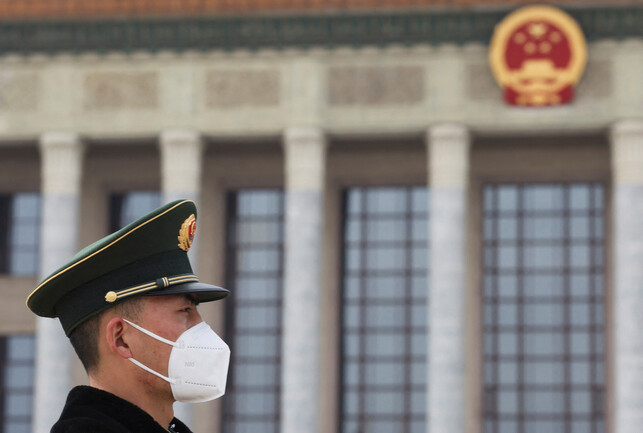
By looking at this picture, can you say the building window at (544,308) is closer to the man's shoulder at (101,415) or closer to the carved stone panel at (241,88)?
the carved stone panel at (241,88)

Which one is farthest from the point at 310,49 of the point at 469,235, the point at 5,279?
the point at 5,279

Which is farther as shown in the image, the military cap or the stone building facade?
the stone building facade

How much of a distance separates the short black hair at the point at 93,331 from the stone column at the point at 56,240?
3136 cm

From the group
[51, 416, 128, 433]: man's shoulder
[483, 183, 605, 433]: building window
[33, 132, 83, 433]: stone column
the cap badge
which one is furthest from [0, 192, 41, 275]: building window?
[51, 416, 128, 433]: man's shoulder

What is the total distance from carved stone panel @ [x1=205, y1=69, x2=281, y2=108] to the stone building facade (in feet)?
0.18

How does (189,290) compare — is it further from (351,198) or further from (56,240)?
(351,198)

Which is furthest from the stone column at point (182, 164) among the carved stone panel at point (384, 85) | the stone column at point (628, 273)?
the stone column at point (628, 273)

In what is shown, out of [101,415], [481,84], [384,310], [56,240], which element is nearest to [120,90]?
[56,240]

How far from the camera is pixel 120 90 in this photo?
A: 35.2 m

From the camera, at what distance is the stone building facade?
33.6 meters

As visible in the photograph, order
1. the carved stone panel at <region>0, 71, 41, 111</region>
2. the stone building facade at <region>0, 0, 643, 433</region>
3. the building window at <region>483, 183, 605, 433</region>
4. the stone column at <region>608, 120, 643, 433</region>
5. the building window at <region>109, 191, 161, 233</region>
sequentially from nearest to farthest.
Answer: the stone column at <region>608, 120, 643, 433</region> < the stone building facade at <region>0, 0, 643, 433</region> < the carved stone panel at <region>0, 71, 41, 111</region> < the building window at <region>483, 183, 605, 433</region> < the building window at <region>109, 191, 161, 233</region>

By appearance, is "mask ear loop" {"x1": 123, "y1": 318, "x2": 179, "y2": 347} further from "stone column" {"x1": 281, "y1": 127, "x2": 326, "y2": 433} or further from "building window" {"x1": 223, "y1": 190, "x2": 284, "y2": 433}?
"building window" {"x1": 223, "y1": 190, "x2": 284, "y2": 433}

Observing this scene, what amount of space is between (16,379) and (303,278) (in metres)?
10.4

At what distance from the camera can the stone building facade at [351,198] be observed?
33.6 metres
